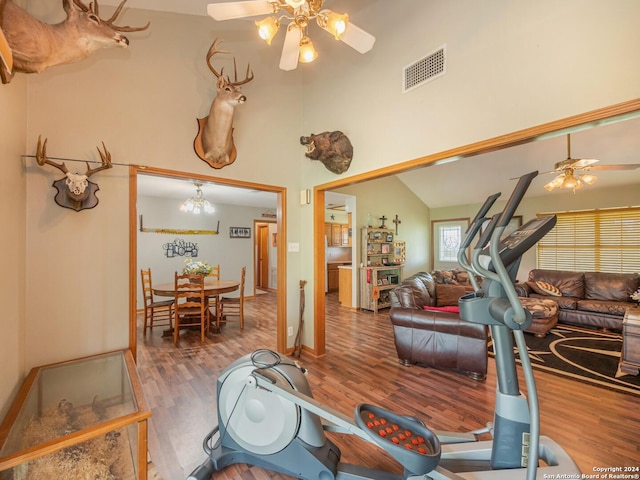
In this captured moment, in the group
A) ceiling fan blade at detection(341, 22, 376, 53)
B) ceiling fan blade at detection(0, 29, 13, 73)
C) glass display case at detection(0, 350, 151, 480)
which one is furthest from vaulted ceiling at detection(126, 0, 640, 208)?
glass display case at detection(0, 350, 151, 480)

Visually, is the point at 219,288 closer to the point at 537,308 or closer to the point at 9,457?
the point at 9,457

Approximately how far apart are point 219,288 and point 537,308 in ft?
15.3

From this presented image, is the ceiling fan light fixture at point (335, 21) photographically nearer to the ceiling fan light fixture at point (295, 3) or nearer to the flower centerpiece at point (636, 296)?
the ceiling fan light fixture at point (295, 3)

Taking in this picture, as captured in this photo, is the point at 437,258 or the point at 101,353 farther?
the point at 437,258

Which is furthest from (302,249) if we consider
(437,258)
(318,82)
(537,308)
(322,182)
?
(437,258)

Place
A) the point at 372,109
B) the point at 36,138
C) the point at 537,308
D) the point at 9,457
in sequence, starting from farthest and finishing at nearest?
the point at 537,308 → the point at 372,109 → the point at 36,138 → the point at 9,457

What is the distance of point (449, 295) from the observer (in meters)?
4.08

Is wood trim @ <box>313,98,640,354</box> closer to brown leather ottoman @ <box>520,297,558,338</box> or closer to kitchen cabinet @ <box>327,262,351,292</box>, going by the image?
brown leather ottoman @ <box>520,297,558,338</box>

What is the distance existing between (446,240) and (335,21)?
731 centimetres

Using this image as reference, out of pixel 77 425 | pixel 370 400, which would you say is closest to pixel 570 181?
pixel 370 400

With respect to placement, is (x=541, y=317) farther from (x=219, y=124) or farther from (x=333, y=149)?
(x=219, y=124)

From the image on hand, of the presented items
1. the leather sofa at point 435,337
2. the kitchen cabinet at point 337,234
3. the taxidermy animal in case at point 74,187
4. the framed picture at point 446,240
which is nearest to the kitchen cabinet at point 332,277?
the kitchen cabinet at point 337,234

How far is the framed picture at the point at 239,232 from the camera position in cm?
696

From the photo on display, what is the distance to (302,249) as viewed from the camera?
11.5 ft
